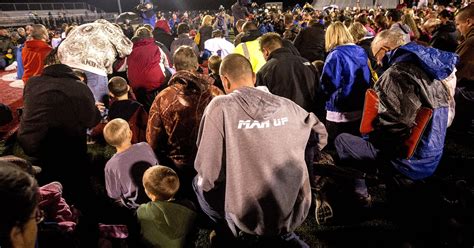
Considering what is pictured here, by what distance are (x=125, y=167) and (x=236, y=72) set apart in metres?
1.83

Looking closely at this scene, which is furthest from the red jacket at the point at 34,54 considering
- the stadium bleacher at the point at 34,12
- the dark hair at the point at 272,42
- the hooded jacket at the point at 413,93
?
the stadium bleacher at the point at 34,12

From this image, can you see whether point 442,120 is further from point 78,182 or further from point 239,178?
point 78,182

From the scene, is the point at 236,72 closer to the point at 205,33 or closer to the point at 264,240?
the point at 264,240

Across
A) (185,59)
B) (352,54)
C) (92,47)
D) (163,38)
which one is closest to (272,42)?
(352,54)

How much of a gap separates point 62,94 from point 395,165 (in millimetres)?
3801

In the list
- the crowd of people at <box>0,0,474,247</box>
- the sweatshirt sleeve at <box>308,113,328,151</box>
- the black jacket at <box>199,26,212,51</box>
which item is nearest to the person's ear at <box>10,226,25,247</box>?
the crowd of people at <box>0,0,474,247</box>

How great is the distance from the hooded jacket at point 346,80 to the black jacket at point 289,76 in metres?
0.23

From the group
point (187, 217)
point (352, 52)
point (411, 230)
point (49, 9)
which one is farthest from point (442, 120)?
point (49, 9)

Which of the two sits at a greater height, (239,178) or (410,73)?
(410,73)

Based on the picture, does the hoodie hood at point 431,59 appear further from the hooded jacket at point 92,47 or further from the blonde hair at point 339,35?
the hooded jacket at point 92,47

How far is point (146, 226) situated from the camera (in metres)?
2.88

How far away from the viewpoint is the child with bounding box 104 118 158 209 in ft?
11.6

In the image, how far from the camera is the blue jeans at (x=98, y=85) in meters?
5.08

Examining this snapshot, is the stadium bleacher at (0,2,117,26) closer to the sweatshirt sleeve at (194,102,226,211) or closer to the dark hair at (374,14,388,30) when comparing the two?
the dark hair at (374,14,388,30)
